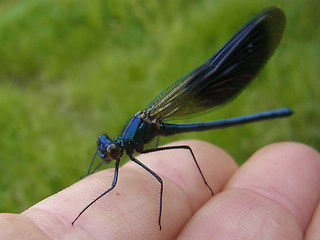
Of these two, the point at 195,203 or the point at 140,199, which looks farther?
the point at 195,203

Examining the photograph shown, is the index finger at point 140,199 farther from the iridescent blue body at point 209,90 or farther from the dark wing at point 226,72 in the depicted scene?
the dark wing at point 226,72

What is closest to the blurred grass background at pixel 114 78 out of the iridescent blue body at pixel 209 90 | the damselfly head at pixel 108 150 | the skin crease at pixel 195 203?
the iridescent blue body at pixel 209 90

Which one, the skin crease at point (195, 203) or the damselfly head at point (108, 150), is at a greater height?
the damselfly head at point (108, 150)

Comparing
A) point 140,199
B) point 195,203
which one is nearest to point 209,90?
point 195,203

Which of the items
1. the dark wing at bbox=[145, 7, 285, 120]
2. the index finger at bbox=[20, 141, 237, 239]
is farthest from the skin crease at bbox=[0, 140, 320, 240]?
the dark wing at bbox=[145, 7, 285, 120]

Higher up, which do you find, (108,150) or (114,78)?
(114,78)

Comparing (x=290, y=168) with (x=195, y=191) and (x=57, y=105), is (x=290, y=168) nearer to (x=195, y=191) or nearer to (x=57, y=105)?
A: (x=195, y=191)

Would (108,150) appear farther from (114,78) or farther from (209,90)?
(114,78)
